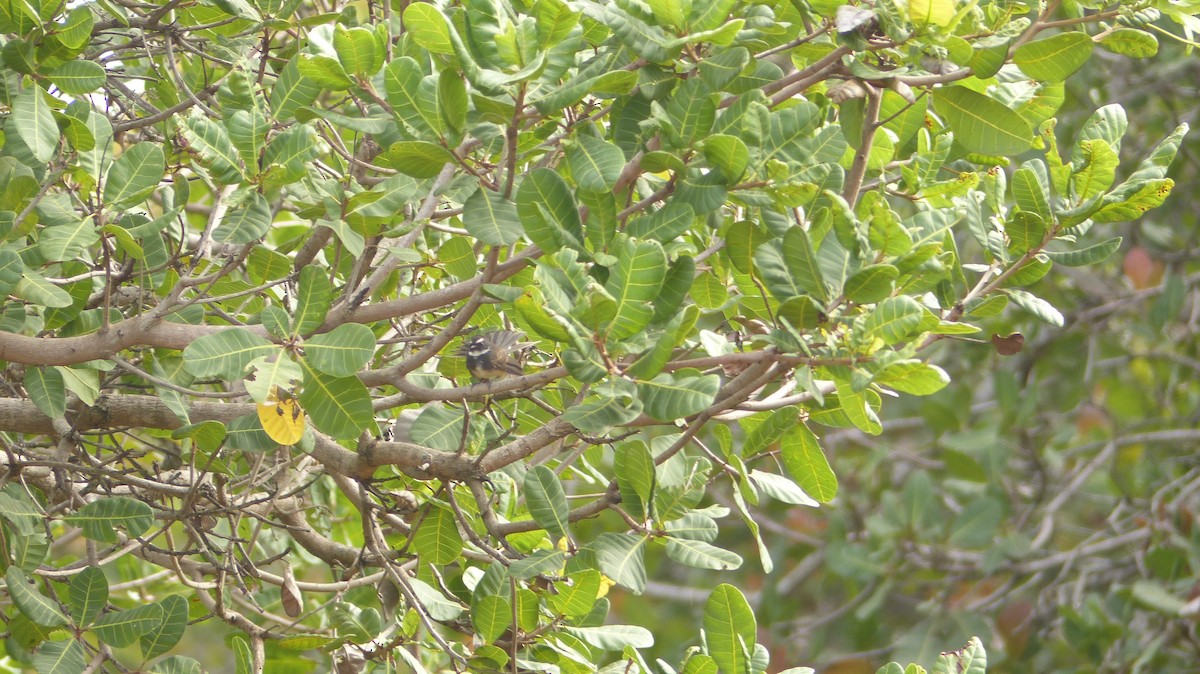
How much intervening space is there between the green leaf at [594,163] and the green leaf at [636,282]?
12 cm

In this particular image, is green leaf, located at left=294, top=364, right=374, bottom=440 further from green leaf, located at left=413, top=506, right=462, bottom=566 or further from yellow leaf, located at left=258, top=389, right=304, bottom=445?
green leaf, located at left=413, top=506, right=462, bottom=566

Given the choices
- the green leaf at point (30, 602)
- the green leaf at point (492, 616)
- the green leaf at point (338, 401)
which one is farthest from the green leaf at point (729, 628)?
the green leaf at point (30, 602)

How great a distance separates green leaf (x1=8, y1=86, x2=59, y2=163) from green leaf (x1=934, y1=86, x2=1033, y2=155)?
1169 millimetres

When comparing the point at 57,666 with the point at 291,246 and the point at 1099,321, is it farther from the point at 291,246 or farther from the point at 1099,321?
the point at 1099,321

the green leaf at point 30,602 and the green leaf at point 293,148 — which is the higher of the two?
the green leaf at point 293,148

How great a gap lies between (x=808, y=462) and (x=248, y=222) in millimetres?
815

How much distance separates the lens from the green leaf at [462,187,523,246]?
1.37 meters

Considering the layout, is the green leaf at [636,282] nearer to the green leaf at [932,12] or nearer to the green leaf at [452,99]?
the green leaf at [452,99]

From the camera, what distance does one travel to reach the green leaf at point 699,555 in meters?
1.47

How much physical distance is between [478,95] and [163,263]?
2.47 feet

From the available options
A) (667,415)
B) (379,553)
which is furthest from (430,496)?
(667,415)

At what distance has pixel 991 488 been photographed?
397 cm

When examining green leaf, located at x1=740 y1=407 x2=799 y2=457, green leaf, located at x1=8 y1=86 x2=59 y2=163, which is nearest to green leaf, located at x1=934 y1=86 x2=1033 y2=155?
green leaf, located at x1=740 y1=407 x2=799 y2=457

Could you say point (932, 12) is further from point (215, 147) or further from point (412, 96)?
point (215, 147)
